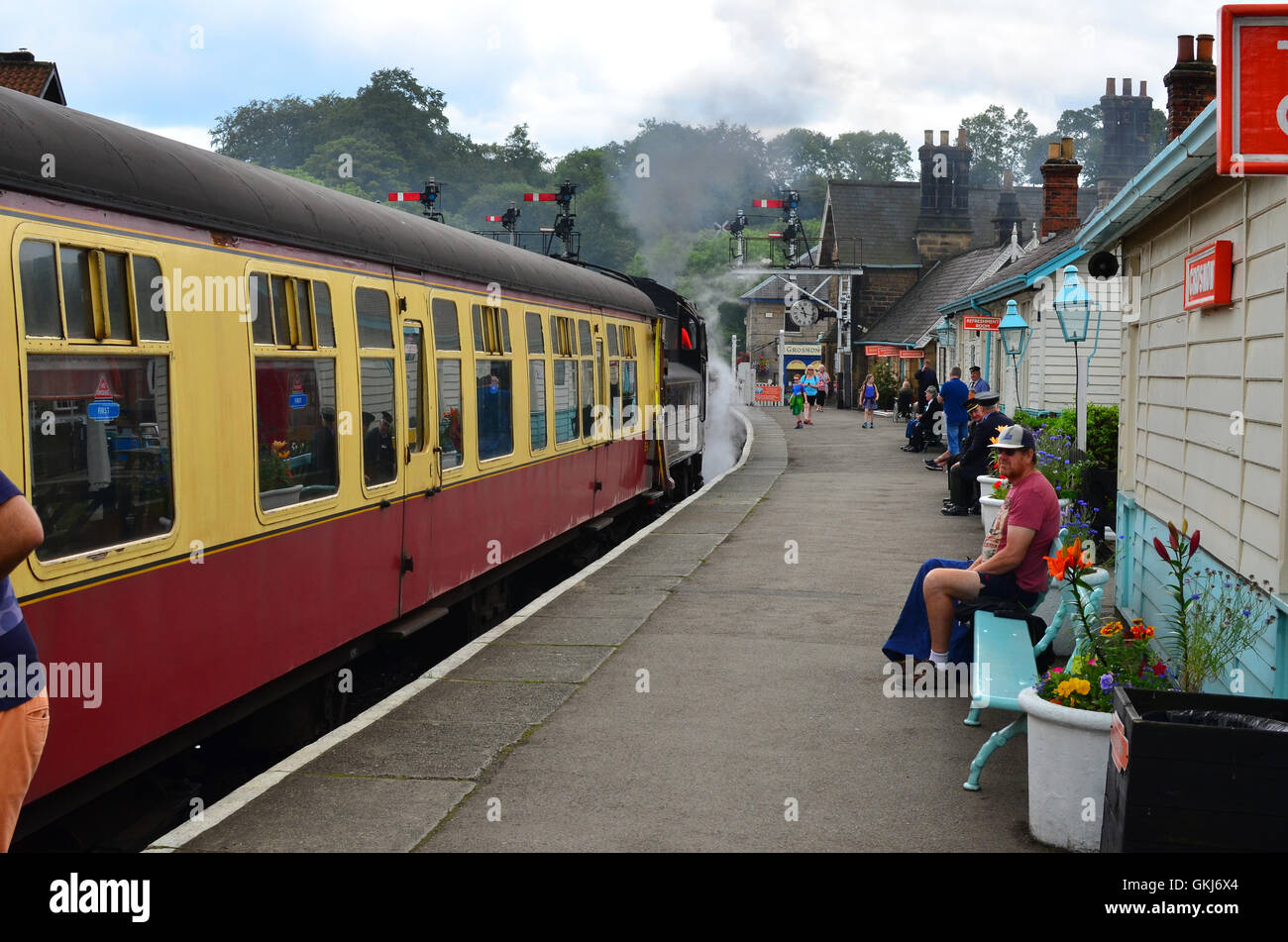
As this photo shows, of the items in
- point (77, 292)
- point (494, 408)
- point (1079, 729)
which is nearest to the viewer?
point (77, 292)

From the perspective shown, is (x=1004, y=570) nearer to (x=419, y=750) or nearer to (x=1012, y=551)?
(x=1012, y=551)

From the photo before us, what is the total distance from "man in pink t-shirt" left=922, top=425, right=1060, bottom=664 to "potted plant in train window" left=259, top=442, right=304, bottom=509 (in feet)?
11.9

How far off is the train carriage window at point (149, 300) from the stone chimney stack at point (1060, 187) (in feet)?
89.2

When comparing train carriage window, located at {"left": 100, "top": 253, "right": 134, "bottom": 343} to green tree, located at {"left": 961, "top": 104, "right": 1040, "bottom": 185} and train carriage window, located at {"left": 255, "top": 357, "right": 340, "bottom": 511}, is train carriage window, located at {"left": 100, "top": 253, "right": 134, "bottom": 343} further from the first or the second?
green tree, located at {"left": 961, "top": 104, "right": 1040, "bottom": 185}

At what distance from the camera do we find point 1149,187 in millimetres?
7301

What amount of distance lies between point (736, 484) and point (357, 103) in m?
94.3

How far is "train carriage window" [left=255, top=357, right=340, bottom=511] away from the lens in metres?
6.32

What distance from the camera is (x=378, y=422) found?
25.7 ft

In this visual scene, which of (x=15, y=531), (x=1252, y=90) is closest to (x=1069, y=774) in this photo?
(x=1252, y=90)

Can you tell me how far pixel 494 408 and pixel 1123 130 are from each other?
5904cm

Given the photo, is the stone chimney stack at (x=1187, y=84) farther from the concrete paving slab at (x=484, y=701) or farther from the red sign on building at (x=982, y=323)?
Answer: the concrete paving slab at (x=484, y=701)
